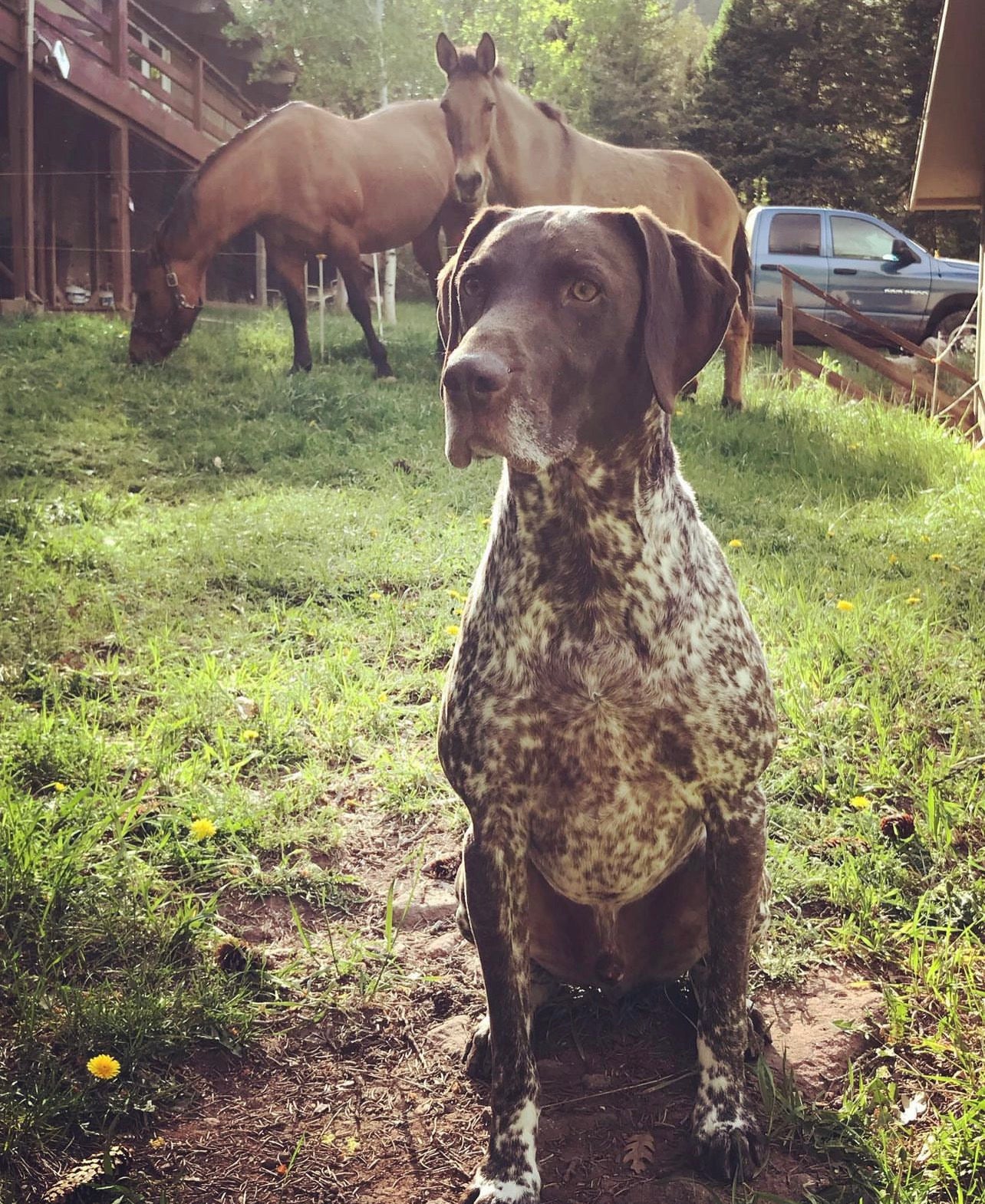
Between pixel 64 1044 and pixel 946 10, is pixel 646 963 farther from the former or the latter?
pixel 946 10

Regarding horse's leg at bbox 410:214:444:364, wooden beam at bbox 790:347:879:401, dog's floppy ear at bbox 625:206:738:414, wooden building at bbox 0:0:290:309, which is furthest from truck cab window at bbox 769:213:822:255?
dog's floppy ear at bbox 625:206:738:414

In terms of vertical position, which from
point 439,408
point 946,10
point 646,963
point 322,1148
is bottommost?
point 322,1148

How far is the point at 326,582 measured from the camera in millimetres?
4695

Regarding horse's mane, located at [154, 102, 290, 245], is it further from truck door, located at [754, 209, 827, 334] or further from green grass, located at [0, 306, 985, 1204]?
truck door, located at [754, 209, 827, 334]

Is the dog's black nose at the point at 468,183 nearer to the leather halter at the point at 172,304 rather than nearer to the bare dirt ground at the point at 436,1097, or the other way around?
the leather halter at the point at 172,304

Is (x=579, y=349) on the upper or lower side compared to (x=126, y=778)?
upper

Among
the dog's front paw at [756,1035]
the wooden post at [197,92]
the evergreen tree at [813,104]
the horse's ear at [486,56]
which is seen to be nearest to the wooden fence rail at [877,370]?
the horse's ear at [486,56]

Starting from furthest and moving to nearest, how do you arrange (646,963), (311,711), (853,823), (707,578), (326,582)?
(326,582) → (311,711) → (853,823) → (646,963) → (707,578)

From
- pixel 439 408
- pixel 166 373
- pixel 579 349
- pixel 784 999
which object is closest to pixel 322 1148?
pixel 784 999

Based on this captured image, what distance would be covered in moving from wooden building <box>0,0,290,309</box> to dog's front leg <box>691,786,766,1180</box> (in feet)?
36.7

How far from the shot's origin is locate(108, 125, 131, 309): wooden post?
13.0 metres

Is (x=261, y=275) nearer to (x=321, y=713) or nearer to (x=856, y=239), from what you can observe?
(x=856, y=239)

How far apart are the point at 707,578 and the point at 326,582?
291 cm

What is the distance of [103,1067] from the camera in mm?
1952
